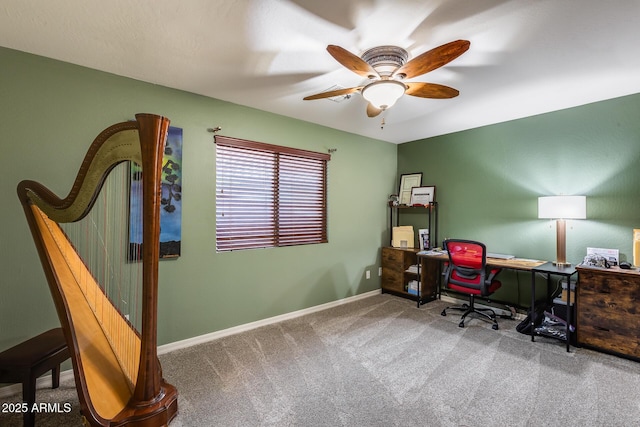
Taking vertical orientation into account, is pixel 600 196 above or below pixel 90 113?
below

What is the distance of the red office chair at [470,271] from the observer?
314cm

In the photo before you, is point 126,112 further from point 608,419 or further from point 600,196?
point 600,196

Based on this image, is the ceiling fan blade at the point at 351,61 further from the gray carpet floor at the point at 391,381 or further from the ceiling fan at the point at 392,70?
the gray carpet floor at the point at 391,381

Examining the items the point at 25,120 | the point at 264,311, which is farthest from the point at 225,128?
the point at 264,311

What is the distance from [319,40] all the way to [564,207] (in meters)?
2.82

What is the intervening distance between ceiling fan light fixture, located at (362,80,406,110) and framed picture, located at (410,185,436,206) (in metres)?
2.49

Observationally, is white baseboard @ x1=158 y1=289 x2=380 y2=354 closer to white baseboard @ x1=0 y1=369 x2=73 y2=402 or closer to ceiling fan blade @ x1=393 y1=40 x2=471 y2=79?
white baseboard @ x1=0 y1=369 x2=73 y2=402

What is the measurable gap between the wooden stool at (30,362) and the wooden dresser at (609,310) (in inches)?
160

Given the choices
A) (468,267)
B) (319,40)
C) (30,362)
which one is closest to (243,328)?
(30,362)

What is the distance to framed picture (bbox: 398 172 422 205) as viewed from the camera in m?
4.54

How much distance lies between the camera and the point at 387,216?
4668 millimetres

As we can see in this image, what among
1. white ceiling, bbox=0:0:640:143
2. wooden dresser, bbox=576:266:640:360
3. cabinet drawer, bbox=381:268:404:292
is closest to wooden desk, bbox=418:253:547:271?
wooden dresser, bbox=576:266:640:360

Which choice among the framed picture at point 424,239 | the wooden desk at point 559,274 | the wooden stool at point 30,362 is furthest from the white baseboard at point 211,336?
the wooden desk at point 559,274

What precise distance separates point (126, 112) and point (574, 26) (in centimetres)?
322
